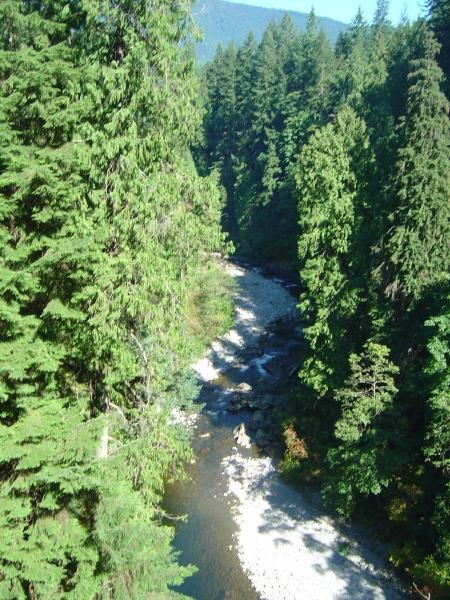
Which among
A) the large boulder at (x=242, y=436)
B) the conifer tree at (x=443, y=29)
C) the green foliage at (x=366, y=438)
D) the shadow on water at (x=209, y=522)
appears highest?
the conifer tree at (x=443, y=29)

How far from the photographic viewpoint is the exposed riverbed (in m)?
17.2

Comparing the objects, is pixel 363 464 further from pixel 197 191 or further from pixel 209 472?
pixel 197 191

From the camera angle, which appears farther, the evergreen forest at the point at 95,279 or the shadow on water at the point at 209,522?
the shadow on water at the point at 209,522

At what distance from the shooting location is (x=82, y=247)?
29.0 ft

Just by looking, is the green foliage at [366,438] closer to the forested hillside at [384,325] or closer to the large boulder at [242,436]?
the forested hillside at [384,325]

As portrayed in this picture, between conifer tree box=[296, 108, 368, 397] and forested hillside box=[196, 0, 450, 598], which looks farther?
conifer tree box=[296, 108, 368, 397]

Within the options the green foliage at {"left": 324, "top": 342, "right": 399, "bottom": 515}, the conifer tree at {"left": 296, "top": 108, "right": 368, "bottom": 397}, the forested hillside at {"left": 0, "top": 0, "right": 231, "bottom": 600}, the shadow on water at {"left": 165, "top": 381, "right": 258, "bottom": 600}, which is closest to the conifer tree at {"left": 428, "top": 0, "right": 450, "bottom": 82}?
the conifer tree at {"left": 296, "top": 108, "right": 368, "bottom": 397}

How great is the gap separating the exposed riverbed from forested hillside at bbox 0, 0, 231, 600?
8.60m

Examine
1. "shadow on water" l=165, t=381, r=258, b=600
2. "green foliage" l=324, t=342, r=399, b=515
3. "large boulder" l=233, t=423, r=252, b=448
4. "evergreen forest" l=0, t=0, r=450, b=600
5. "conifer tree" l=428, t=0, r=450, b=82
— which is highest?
"conifer tree" l=428, t=0, r=450, b=82

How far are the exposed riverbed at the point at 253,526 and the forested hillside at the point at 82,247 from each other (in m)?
8.60

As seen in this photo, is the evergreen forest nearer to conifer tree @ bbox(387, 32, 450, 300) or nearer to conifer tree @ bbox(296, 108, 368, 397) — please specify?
conifer tree @ bbox(387, 32, 450, 300)

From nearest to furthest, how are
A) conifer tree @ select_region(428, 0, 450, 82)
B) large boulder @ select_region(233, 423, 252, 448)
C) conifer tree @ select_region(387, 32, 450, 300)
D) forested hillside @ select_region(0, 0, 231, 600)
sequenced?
1. forested hillside @ select_region(0, 0, 231, 600)
2. conifer tree @ select_region(387, 32, 450, 300)
3. large boulder @ select_region(233, 423, 252, 448)
4. conifer tree @ select_region(428, 0, 450, 82)

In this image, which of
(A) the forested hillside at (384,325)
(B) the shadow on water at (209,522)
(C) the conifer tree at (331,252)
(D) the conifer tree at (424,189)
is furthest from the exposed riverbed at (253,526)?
(D) the conifer tree at (424,189)

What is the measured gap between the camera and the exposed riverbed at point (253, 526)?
1725 cm
